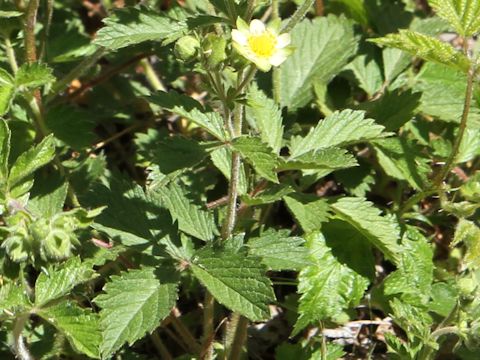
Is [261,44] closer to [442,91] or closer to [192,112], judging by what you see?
[192,112]

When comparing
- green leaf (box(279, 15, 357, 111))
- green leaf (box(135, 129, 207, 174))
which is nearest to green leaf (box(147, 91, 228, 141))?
green leaf (box(135, 129, 207, 174))

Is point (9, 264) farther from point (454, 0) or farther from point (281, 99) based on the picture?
point (454, 0)

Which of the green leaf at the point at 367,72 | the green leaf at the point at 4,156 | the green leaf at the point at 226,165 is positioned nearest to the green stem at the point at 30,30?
the green leaf at the point at 4,156

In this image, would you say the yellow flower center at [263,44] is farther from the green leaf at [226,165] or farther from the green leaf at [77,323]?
the green leaf at [77,323]

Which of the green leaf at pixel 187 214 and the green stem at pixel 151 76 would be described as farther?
the green stem at pixel 151 76

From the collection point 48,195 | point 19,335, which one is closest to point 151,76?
point 48,195

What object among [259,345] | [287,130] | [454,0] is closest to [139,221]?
[287,130]
